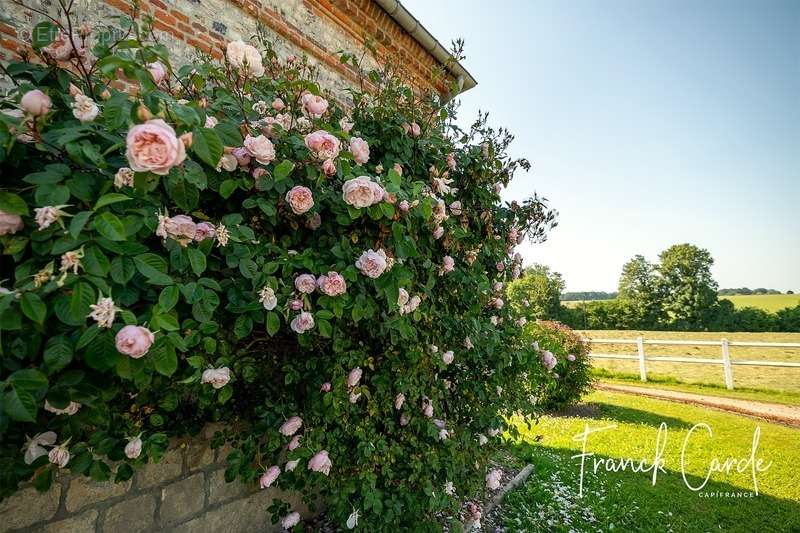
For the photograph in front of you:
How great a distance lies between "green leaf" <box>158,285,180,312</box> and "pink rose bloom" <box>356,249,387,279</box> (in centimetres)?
76

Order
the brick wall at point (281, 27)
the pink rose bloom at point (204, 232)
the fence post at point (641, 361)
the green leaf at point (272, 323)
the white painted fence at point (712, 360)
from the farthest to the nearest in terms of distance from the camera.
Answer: the fence post at point (641, 361) → the white painted fence at point (712, 360) → the brick wall at point (281, 27) → the green leaf at point (272, 323) → the pink rose bloom at point (204, 232)

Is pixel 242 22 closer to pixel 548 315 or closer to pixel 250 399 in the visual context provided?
pixel 250 399

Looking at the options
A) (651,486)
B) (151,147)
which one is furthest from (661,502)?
(151,147)

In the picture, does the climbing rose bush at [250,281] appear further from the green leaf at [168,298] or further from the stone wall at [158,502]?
the stone wall at [158,502]

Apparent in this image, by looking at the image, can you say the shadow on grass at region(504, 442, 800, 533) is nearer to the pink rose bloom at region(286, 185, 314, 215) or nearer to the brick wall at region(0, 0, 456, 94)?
the pink rose bloom at region(286, 185, 314, 215)

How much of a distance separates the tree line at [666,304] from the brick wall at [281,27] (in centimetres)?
1818

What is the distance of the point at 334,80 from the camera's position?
176 inches

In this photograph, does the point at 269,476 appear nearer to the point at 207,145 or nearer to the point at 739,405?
the point at 207,145

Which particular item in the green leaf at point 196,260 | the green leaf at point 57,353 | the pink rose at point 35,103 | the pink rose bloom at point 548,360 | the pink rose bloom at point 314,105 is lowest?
the pink rose bloom at point 548,360

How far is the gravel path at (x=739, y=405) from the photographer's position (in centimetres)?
761

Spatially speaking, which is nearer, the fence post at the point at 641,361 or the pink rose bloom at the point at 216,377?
the pink rose bloom at the point at 216,377

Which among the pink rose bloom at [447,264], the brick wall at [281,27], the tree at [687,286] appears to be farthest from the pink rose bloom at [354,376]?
the tree at [687,286]

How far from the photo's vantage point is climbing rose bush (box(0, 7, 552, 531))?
111 cm

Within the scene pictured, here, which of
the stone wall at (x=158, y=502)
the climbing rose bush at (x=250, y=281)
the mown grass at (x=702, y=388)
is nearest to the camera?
the climbing rose bush at (x=250, y=281)
